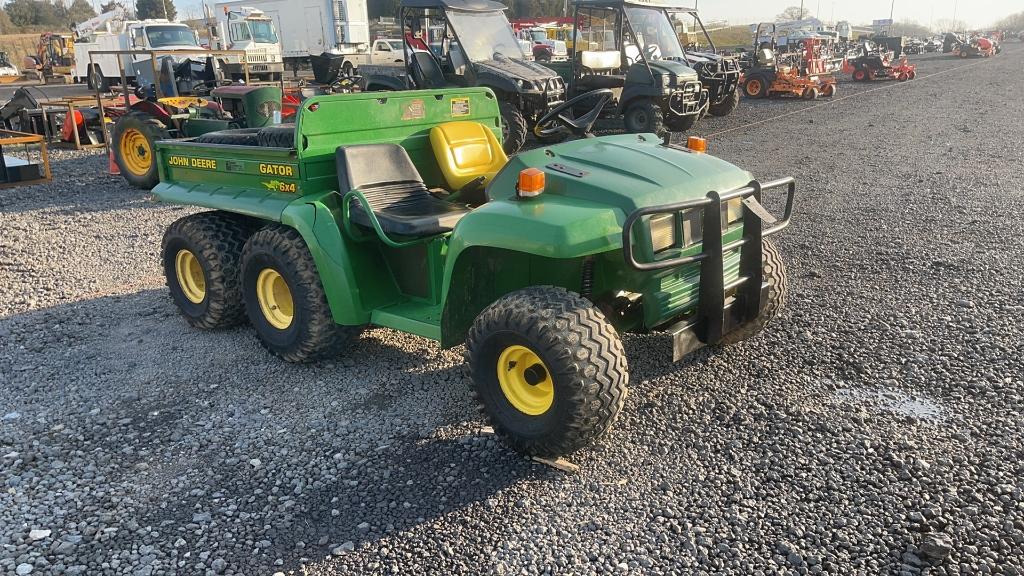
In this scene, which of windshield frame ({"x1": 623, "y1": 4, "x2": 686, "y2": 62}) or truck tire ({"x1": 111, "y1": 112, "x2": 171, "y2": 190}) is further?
windshield frame ({"x1": 623, "y1": 4, "x2": 686, "y2": 62})

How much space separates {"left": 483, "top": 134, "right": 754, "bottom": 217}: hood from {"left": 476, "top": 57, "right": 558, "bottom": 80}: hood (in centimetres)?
764

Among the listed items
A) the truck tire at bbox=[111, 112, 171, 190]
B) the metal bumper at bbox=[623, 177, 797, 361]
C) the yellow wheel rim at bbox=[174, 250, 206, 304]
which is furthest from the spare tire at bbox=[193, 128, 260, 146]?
the truck tire at bbox=[111, 112, 171, 190]

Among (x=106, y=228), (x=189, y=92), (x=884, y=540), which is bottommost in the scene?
(x=884, y=540)

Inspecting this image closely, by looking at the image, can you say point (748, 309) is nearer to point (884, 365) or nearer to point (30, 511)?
point (884, 365)

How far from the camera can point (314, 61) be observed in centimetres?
2162

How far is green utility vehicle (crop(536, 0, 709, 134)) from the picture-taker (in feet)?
40.1

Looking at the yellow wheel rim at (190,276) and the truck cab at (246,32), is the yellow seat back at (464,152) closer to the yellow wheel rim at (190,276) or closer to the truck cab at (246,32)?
the yellow wheel rim at (190,276)

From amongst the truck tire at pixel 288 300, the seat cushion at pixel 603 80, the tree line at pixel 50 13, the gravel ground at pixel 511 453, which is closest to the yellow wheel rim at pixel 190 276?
the gravel ground at pixel 511 453

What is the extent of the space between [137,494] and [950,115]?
16.0 meters

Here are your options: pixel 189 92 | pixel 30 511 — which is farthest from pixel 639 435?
pixel 189 92

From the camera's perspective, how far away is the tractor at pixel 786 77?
18.6m

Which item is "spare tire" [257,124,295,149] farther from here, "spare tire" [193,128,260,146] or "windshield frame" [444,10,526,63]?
"windshield frame" [444,10,526,63]

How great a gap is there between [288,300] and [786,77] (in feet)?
56.0

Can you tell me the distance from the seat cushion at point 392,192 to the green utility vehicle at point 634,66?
8529 mm
